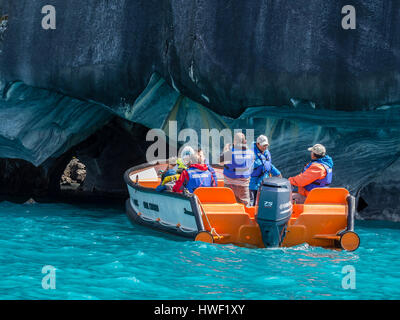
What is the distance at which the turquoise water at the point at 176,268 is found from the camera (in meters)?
7.71

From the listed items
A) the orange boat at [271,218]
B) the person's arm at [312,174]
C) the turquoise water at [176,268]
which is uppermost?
the person's arm at [312,174]

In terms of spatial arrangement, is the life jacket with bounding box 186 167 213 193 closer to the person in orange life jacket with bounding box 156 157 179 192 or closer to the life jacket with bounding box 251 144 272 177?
the person in orange life jacket with bounding box 156 157 179 192

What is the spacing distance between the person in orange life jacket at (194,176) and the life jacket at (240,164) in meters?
0.42

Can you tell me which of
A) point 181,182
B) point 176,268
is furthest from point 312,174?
point 176,268

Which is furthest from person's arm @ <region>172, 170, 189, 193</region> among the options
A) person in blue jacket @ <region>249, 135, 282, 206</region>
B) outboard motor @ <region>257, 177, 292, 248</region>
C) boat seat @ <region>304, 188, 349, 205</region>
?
boat seat @ <region>304, 188, 349, 205</region>

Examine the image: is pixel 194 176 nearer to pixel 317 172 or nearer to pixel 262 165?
pixel 262 165

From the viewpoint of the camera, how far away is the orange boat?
9391mm

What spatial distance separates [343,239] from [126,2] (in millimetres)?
8210

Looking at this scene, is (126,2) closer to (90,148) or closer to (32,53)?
(32,53)

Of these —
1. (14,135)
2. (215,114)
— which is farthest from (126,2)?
(14,135)

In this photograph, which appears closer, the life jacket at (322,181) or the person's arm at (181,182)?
the life jacket at (322,181)

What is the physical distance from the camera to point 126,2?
14.6 meters

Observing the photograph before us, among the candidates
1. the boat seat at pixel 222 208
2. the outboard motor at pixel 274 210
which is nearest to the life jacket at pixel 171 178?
the boat seat at pixel 222 208

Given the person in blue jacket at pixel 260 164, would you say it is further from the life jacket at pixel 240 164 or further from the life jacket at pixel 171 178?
the life jacket at pixel 171 178
